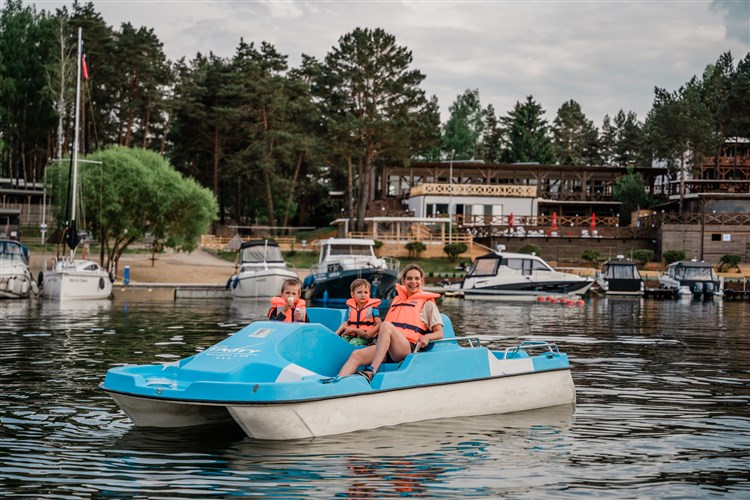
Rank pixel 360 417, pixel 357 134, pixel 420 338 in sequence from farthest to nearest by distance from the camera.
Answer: pixel 357 134
pixel 420 338
pixel 360 417

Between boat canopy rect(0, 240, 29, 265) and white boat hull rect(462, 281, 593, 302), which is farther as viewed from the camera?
white boat hull rect(462, 281, 593, 302)

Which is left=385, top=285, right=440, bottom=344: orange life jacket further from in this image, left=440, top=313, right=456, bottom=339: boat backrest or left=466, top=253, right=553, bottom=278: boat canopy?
left=466, top=253, right=553, bottom=278: boat canopy

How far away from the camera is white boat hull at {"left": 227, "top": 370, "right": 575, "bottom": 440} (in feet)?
34.4

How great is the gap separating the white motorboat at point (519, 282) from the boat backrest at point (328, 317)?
33487mm

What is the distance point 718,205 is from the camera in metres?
75.6

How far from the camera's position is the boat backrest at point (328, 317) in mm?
13383

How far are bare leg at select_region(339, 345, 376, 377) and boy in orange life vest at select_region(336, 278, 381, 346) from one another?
2.12ft

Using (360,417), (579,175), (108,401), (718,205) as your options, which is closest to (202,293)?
(108,401)

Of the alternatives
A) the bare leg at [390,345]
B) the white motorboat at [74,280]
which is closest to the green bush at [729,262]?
the white motorboat at [74,280]

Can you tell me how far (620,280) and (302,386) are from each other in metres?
43.9

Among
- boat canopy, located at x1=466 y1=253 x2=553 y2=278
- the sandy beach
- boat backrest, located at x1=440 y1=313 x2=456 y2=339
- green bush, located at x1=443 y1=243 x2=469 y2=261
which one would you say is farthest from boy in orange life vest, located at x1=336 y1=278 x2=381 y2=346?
green bush, located at x1=443 y1=243 x2=469 y2=261

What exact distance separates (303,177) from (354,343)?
83.1 m

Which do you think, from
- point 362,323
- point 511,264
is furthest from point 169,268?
point 362,323

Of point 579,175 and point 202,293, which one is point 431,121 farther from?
point 202,293
